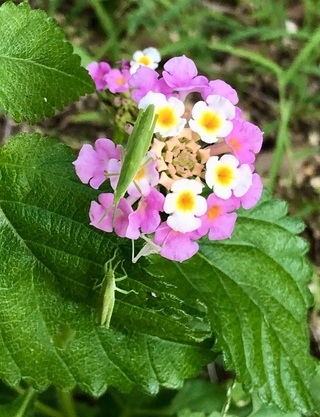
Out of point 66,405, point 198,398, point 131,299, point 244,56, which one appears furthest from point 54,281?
point 244,56

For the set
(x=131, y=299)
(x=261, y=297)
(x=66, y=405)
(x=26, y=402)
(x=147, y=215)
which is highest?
(x=147, y=215)

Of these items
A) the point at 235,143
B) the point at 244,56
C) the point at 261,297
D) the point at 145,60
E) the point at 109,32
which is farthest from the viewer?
the point at 109,32

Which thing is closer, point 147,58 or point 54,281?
point 54,281

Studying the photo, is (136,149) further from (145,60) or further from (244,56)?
(244,56)

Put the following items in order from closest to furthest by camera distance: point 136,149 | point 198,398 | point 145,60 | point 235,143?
1. point 136,149
2. point 235,143
3. point 145,60
4. point 198,398

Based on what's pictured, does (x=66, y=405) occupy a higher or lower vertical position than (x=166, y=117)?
lower

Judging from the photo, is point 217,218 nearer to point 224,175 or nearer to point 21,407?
point 224,175

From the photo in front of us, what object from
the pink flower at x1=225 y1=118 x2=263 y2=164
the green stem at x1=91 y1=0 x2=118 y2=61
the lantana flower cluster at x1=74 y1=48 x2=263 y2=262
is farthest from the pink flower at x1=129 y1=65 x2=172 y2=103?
the green stem at x1=91 y1=0 x2=118 y2=61

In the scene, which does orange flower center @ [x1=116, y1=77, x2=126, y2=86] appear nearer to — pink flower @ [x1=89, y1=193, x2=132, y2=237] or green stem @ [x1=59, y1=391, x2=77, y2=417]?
pink flower @ [x1=89, y1=193, x2=132, y2=237]
